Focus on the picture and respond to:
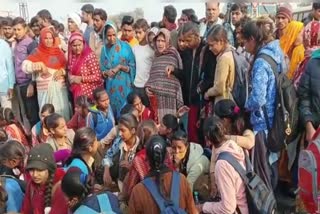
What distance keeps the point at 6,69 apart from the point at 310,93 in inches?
143

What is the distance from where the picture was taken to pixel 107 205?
3033 mm

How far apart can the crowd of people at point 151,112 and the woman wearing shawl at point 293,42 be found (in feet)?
0.05

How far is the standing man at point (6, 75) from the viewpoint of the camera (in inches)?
249

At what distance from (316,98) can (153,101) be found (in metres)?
1.96

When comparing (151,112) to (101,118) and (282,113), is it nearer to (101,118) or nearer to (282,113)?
(101,118)

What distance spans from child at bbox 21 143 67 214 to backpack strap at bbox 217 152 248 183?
1006 mm

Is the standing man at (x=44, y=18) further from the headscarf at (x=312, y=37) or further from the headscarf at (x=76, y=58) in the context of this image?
the headscarf at (x=312, y=37)

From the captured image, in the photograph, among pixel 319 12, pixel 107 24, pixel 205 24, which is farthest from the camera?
pixel 205 24

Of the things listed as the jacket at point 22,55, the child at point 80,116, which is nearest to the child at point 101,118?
the child at point 80,116

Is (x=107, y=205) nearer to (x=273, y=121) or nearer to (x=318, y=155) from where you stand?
(x=318, y=155)

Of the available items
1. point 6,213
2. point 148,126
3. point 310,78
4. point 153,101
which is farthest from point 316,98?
point 6,213

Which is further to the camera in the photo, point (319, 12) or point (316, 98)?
point (319, 12)

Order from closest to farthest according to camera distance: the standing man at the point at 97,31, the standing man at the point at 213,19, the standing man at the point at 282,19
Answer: the standing man at the point at 213,19 → the standing man at the point at 282,19 → the standing man at the point at 97,31

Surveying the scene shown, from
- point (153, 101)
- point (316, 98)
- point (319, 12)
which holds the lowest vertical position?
point (153, 101)
